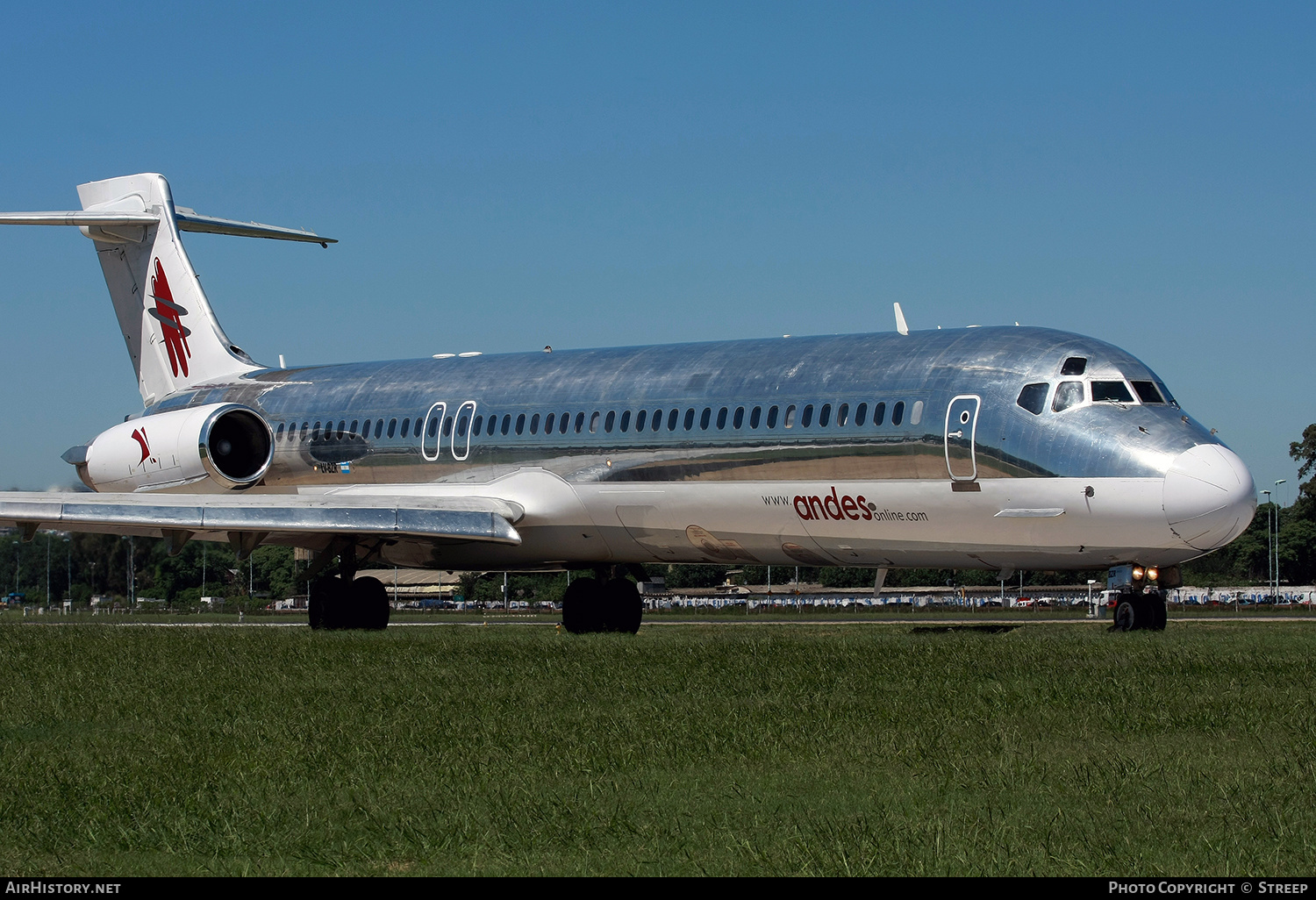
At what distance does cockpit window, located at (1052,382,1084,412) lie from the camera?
62.8ft

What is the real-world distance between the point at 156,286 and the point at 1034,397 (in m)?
19.3

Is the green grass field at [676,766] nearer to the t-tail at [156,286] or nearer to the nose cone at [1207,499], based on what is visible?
the nose cone at [1207,499]

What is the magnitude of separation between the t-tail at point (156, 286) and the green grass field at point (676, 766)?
51.6ft

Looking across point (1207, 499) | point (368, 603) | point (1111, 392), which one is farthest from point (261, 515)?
point (1207, 499)

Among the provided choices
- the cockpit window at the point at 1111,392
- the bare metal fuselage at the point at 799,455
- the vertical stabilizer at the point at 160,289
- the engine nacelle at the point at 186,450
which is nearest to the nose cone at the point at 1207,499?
the bare metal fuselage at the point at 799,455

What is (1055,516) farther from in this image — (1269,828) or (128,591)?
(128,591)

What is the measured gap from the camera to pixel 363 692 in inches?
536

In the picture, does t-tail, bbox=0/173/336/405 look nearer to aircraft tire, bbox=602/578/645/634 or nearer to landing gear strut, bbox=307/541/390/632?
landing gear strut, bbox=307/541/390/632

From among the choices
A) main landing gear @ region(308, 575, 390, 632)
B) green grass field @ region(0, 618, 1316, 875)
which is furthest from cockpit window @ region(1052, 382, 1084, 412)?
main landing gear @ region(308, 575, 390, 632)

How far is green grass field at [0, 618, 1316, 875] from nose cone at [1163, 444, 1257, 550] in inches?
73.1

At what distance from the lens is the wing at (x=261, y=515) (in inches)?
913

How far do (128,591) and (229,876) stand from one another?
6065 cm
